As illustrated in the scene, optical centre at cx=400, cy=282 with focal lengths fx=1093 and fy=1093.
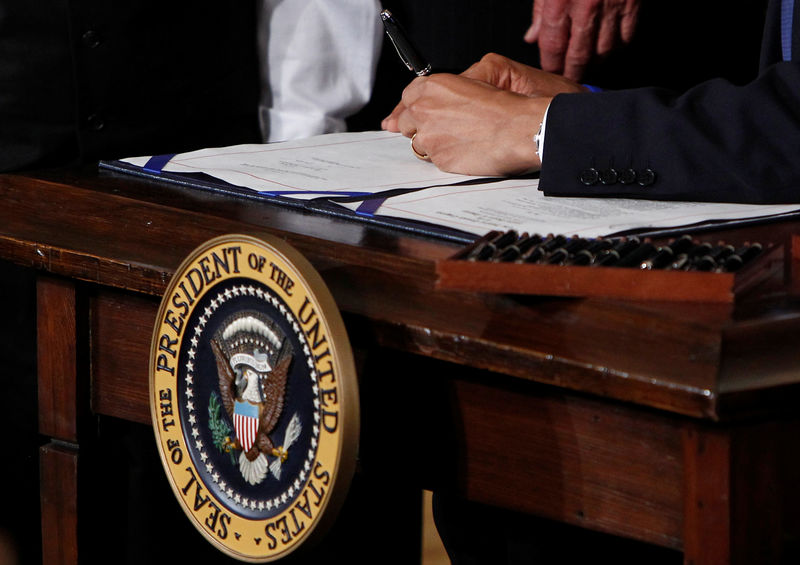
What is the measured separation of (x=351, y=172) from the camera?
121 cm

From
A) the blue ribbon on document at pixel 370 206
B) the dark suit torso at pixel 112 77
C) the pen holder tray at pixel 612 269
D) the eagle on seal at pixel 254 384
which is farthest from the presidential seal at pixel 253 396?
the dark suit torso at pixel 112 77

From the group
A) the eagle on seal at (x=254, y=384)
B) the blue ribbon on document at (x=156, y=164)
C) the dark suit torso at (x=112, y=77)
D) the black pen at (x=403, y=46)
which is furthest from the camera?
the dark suit torso at (x=112, y=77)

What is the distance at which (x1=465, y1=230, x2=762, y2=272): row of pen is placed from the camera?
769 mm

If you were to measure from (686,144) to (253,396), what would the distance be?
0.54 metres

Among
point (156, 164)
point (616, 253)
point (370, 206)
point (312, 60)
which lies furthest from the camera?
point (312, 60)

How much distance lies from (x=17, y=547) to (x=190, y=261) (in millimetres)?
1401

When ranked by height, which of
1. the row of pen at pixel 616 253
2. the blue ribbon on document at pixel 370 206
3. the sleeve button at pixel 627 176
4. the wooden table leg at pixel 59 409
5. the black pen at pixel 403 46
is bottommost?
the wooden table leg at pixel 59 409

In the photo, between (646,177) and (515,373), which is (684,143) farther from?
(515,373)

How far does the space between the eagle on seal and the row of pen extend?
0.17 meters

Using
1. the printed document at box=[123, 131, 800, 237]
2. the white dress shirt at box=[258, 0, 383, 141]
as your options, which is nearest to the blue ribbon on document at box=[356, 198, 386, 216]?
the printed document at box=[123, 131, 800, 237]

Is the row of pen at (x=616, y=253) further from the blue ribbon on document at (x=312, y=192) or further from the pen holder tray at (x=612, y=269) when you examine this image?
the blue ribbon on document at (x=312, y=192)

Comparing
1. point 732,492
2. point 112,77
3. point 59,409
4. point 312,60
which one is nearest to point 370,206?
point 59,409

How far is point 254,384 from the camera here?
840mm

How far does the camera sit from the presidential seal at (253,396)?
2.54 feet
